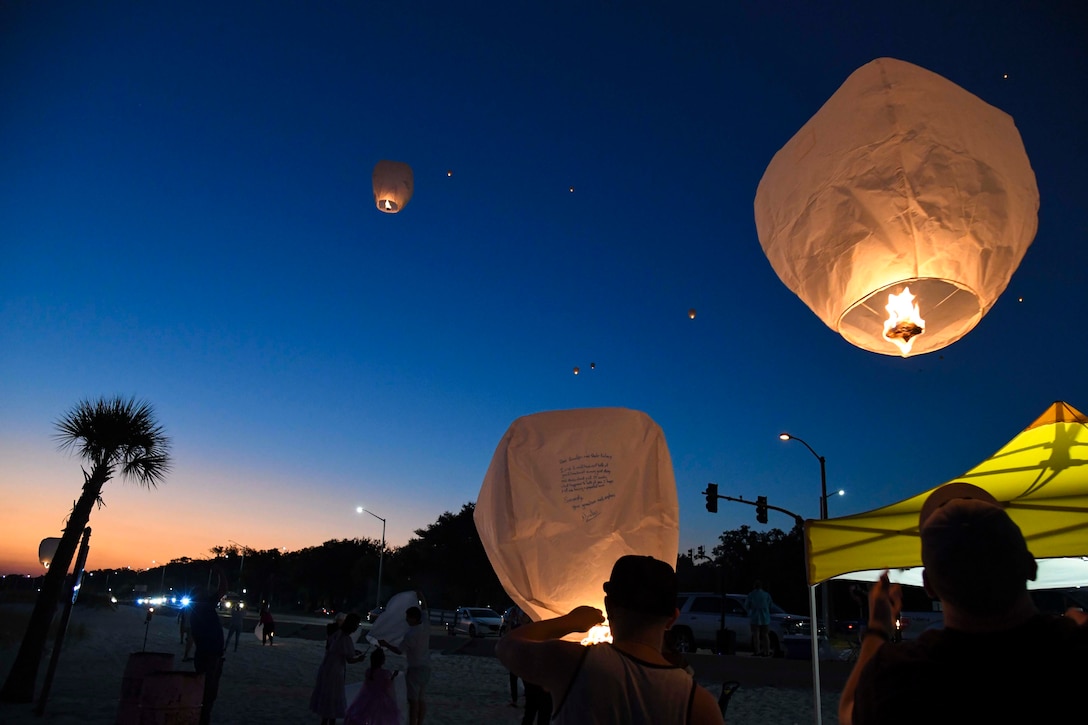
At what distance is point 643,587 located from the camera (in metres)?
1.83

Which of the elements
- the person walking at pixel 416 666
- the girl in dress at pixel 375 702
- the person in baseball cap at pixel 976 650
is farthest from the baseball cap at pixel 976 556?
the person walking at pixel 416 666

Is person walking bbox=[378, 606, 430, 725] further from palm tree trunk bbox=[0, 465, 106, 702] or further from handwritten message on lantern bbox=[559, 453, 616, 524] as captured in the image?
handwritten message on lantern bbox=[559, 453, 616, 524]

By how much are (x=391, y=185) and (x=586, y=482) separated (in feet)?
14.5

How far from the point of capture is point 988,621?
4.79 feet

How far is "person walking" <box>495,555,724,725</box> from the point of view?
1733 millimetres

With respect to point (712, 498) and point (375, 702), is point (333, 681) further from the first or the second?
point (712, 498)

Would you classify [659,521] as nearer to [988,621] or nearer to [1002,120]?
[988,621]

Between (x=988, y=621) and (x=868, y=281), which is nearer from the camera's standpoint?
(x=988, y=621)

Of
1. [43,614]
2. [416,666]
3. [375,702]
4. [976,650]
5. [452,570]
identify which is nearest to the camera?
[976,650]

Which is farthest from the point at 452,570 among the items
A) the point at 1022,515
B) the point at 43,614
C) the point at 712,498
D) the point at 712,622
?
the point at 1022,515

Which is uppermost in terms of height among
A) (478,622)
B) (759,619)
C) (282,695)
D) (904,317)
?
(904,317)

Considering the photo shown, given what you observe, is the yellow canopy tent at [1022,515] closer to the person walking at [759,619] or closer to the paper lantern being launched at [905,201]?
the paper lantern being launched at [905,201]

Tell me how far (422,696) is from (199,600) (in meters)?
2.69

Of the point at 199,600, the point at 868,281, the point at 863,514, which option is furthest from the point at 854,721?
the point at 199,600
